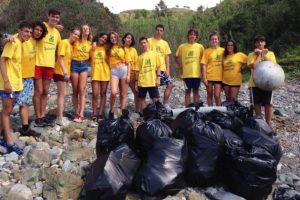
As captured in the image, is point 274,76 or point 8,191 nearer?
point 8,191

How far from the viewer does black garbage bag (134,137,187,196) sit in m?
4.45

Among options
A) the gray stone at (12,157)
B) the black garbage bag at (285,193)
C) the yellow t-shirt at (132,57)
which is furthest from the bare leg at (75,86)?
the black garbage bag at (285,193)

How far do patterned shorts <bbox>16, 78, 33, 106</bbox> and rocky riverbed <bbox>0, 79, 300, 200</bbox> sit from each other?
0.46m

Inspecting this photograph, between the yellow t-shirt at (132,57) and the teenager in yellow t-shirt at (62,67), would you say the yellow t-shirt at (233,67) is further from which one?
the teenager in yellow t-shirt at (62,67)

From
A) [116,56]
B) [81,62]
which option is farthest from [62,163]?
[116,56]

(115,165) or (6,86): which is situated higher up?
(6,86)

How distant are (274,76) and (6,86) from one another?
358 centimetres

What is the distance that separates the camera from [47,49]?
641 cm

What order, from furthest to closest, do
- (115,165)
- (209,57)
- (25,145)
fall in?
(209,57), (25,145), (115,165)

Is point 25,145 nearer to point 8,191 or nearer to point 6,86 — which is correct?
point 6,86

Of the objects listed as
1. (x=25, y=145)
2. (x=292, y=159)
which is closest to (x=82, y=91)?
(x=25, y=145)

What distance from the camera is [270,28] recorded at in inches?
698

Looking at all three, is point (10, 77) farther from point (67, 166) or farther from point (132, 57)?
point (132, 57)

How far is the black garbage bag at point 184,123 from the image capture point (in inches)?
200
